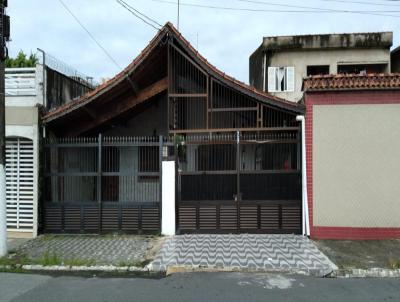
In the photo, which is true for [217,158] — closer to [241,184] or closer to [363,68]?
[241,184]

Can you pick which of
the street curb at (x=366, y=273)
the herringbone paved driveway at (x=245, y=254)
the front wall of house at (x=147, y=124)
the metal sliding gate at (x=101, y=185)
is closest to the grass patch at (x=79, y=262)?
the herringbone paved driveway at (x=245, y=254)

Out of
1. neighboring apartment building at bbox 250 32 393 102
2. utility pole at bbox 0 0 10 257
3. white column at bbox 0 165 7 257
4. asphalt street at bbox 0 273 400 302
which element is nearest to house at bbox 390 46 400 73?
neighboring apartment building at bbox 250 32 393 102

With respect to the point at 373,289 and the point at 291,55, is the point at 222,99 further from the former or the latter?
the point at 291,55

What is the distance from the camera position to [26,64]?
24641 mm

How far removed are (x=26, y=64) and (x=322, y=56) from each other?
57.8ft

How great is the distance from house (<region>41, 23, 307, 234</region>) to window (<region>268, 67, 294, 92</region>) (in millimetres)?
6595

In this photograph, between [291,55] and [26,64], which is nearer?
[291,55]

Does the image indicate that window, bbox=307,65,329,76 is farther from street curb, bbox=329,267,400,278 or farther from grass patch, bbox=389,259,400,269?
street curb, bbox=329,267,400,278

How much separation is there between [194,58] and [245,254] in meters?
4.91

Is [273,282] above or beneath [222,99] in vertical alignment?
beneath

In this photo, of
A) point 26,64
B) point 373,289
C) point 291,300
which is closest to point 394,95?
point 373,289

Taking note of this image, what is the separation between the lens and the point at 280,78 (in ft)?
54.8

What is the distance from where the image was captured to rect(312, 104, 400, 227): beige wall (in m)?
9.28

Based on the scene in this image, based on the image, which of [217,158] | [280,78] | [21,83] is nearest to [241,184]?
[217,158]
